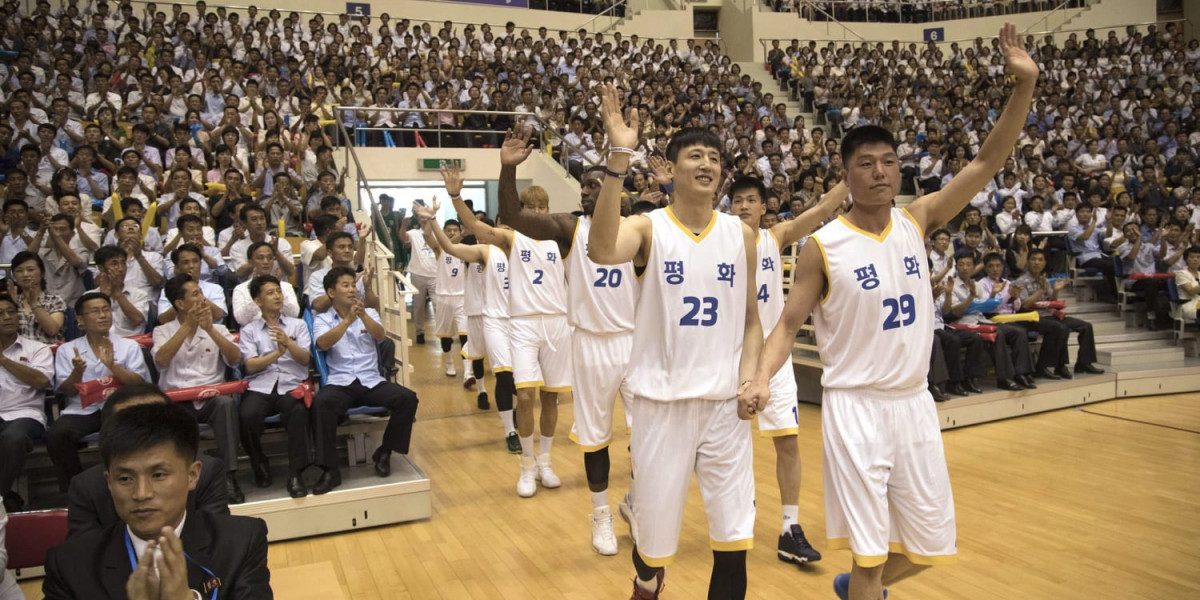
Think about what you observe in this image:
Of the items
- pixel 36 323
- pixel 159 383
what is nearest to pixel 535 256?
pixel 159 383

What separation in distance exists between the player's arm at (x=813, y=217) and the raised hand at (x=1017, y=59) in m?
1.12

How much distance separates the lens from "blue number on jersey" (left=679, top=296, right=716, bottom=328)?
10.5 ft

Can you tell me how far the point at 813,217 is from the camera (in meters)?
4.26

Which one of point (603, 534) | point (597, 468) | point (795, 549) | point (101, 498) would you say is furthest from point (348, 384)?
point (795, 549)

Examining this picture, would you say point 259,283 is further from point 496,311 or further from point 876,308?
point 876,308

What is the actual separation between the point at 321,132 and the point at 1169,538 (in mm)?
10002

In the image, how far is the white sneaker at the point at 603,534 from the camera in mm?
4652

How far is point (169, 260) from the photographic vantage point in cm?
720

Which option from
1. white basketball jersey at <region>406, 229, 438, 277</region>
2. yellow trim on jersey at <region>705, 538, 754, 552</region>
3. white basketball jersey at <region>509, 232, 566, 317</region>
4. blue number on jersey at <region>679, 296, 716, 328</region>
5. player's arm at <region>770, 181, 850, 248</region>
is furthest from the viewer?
white basketball jersey at <region>406, 229, 438, 277</region>

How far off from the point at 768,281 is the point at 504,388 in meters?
2.56

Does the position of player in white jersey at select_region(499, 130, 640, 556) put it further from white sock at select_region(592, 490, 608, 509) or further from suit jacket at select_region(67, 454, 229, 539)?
suit jacket at select_region(67, 454, 229, 539)

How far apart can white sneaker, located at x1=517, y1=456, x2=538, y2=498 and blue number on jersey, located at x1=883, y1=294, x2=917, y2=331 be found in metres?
3.42

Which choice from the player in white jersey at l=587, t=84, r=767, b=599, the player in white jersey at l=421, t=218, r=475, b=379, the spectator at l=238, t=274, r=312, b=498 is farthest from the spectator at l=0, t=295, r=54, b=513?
the player in white jersey at l=421, t=218, r=475, b=379

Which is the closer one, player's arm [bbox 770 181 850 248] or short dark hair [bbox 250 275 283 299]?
player's arm [bbox 770 181 850 248]
